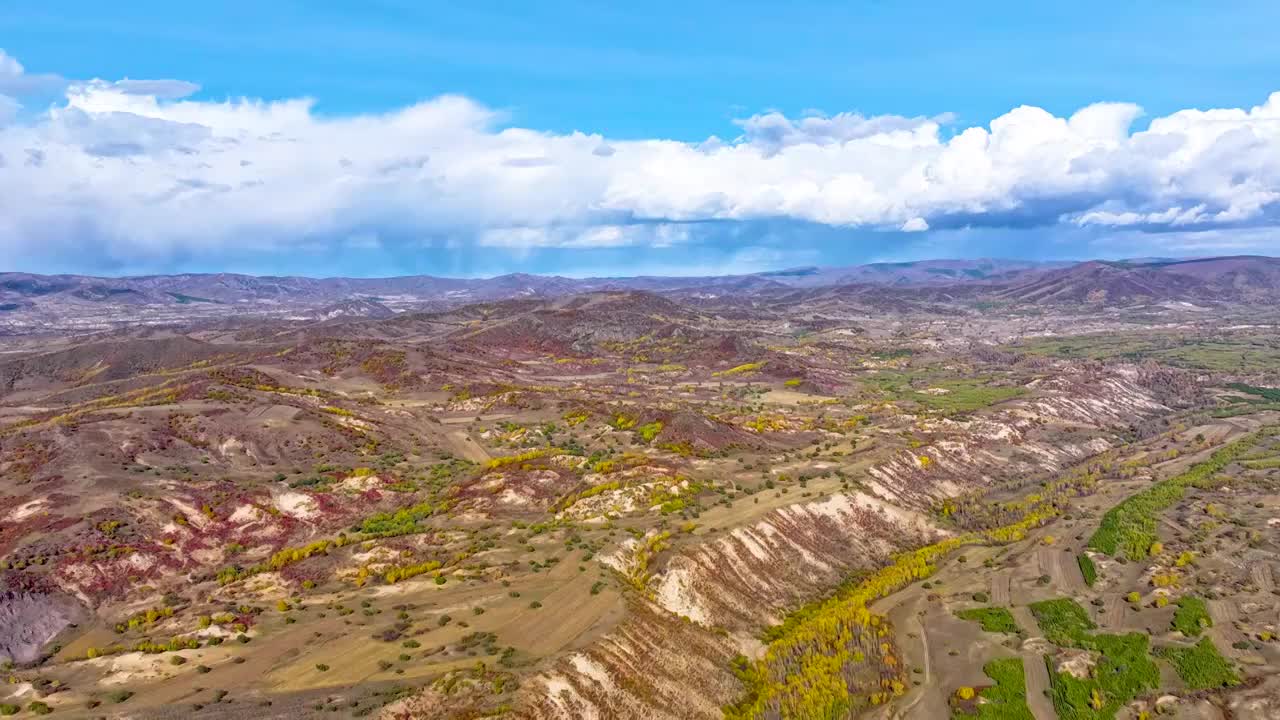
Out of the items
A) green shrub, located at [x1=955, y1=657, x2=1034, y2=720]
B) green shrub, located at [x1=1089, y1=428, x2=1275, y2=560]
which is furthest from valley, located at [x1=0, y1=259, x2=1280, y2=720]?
green shrub, located at [x1=1089, y1=428, x2=1275, y2=560]

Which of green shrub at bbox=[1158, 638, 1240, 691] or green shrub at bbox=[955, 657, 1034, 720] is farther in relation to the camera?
green shrub at bbox=[1158, 638, 1240, 691]

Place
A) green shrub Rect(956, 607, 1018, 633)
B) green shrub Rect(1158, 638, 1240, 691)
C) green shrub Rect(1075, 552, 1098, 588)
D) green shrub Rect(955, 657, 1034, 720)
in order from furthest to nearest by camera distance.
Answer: green shrub Rect(1075, 552, 1098, 588), green shrub Rect(956, 607, 1018, 633), green shrub Rect(1158, 638, 1240, 691), green shrub Rect(955, 657, 1034, 720)

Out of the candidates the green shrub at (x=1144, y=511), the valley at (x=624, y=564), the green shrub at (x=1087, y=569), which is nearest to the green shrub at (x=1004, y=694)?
the valley at (x=624, y=564)

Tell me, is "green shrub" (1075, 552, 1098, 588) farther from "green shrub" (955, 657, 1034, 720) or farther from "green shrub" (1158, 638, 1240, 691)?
"green shrub" (955, 657, 1034, 720)

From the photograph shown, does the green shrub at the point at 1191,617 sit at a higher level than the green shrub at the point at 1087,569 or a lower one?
higher

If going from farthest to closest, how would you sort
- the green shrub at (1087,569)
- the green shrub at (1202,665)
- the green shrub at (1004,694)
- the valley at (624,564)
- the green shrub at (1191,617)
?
1. the green shrub at (1087,569)
2. the green shrub at (1191,617)
3. the green shrub at (1202,665)
4. the valley at (624,564)
5. the green shrub at (1004,694)

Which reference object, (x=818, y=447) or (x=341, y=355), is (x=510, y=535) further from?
(x=341, y=355)

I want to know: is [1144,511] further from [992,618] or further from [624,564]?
[624,564]

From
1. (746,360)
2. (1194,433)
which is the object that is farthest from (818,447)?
(746,360)

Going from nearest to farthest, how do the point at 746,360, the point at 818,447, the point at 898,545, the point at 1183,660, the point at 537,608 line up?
the point at 1183,660 < the point at 537,608 < the point at 898,545 < the point at 818,447 < the point at 746,360

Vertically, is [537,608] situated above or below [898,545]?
above

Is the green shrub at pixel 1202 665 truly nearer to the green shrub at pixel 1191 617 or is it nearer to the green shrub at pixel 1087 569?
the green shrub at pixel 1191 617
